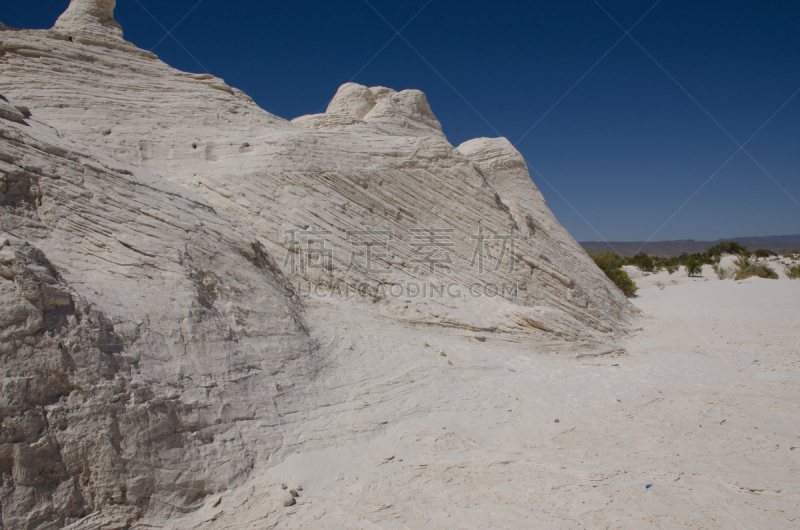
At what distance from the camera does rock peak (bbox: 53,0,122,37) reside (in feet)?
32.1

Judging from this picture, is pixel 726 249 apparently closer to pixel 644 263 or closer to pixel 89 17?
pixel 644 263

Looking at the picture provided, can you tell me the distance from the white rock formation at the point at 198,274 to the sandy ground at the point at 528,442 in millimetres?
173

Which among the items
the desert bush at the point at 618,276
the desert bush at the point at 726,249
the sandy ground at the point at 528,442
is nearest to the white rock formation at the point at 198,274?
the sandy ground at the point at 528,442

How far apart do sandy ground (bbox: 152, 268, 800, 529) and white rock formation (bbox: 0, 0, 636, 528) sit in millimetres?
173

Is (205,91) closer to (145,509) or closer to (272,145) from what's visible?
(272,145)

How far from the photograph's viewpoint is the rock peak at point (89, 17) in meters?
9.80

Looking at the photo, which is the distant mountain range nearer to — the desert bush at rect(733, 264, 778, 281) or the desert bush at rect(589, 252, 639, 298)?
the desert bush at rect(733, 264, 778, 281)

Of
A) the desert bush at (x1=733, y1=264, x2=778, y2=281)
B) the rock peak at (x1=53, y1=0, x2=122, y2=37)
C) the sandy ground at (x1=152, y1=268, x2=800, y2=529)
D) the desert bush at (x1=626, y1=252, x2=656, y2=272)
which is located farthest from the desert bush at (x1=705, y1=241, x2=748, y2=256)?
the rock peak at (x1=53, y1=0, x2=122, y2=37)

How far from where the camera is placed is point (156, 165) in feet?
27.9

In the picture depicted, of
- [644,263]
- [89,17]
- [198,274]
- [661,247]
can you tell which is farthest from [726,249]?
[661,247]

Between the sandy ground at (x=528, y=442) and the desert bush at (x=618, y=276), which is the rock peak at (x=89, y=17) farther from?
the desert bush at (x=618, y=276)

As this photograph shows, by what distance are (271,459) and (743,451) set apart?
16.9 ft

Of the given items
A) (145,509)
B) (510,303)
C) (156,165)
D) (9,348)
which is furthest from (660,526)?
(156,165)

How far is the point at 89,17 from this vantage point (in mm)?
10047
